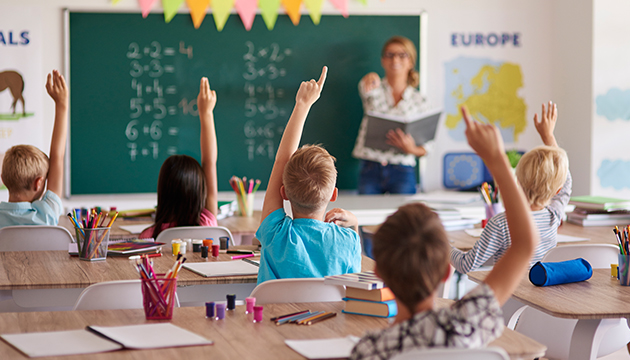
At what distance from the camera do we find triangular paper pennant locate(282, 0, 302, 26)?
5207mm

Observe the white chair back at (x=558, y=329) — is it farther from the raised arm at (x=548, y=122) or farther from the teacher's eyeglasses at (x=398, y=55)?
the teacher's eyeglasses at (x=398, y=55)

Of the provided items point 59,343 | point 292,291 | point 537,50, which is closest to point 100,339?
point 59,343

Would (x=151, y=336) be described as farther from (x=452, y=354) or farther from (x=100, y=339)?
(x=452, y=354)

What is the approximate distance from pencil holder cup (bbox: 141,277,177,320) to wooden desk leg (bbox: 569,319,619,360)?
42.0 inches

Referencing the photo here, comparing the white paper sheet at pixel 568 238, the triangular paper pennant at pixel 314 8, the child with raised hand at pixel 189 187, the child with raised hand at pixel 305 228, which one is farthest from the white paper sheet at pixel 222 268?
the triangular paper pennant at pixel 314 8

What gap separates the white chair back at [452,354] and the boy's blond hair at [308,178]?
791 millimetres

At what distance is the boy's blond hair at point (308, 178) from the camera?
5.55 feet

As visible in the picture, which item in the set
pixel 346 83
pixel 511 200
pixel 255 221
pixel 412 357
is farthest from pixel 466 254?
pixel 346 83

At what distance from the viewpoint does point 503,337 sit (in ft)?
4.06

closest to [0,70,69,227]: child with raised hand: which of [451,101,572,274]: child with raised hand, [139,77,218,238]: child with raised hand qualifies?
[139,77,218,238]: child with raised hand

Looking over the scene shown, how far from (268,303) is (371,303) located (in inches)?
11.4

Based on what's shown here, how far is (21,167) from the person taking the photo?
8.83ft

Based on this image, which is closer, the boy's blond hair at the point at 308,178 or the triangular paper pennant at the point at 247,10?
the boy's blond hair at the point at 308,178

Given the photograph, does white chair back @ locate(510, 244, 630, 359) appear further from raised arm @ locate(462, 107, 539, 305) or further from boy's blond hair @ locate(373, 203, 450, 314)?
boy's blond hair @ locate(373, 203, 450, 314)
